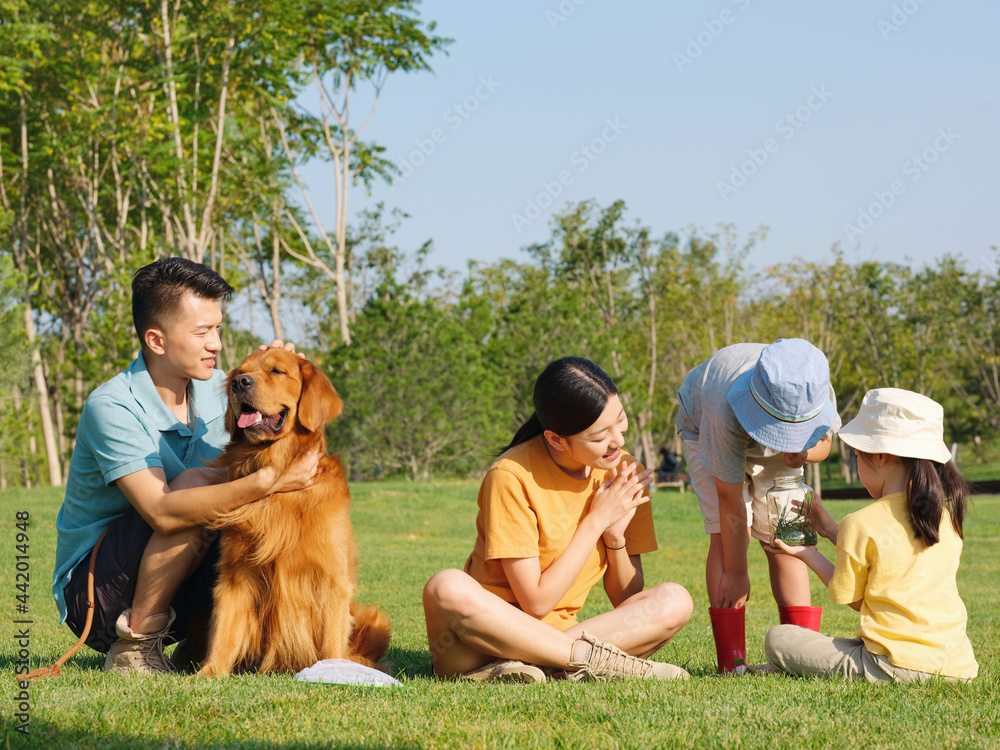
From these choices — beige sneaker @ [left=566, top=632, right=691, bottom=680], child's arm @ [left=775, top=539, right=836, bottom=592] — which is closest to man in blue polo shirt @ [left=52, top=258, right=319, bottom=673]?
beige sneaker @ [left=566, top=632, right=691, bottom=680]

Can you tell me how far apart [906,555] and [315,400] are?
8.57 feet

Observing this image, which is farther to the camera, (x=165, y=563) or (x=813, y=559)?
(x=813, y=559)

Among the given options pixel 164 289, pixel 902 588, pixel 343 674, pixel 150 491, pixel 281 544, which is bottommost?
pixel 343 674

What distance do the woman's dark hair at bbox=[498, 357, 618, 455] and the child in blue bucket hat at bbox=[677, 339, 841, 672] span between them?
26.3 inches

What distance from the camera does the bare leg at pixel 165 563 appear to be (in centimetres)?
385

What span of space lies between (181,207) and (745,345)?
20.7 meters

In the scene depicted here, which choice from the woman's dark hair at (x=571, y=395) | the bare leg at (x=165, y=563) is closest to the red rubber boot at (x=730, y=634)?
the woman's dark hair at (x=571, y=395)

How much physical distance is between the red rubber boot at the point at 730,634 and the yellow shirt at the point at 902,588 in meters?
0.86

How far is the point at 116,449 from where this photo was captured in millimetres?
3801

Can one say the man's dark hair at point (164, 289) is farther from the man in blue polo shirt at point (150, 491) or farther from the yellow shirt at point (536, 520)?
the yellow shirt at point (536, 520)

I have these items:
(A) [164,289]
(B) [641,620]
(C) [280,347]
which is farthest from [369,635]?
(A) [164,289]

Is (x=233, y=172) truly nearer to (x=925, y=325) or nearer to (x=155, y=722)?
(x=155, y=722)

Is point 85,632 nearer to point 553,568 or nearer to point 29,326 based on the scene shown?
point 553,568

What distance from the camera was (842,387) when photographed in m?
36.8
